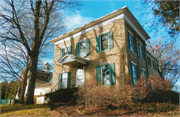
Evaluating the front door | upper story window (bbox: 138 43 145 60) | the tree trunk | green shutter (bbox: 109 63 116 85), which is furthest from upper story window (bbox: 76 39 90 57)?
upper story window (bbox: 138 43 145 60)

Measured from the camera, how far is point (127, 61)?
35.6 ft

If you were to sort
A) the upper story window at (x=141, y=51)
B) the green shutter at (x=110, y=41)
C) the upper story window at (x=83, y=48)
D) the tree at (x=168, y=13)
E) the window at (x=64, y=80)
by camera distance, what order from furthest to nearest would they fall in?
the upper story window at (x=141, y=51), the window at (x=64, y=80), the upper story window at (x=83, y=48), the green shutter at (x=110, y=41), the tree at (x=168, y=13)

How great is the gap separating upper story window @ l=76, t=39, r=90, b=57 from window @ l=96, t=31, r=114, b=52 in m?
1.14

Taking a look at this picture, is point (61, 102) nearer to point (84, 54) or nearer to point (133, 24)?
point (84, 54)

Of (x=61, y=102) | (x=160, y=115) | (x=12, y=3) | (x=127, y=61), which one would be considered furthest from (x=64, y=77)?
(x=160, y=115)

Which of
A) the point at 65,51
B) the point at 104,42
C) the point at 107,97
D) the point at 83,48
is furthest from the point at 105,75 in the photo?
the point at 65,51

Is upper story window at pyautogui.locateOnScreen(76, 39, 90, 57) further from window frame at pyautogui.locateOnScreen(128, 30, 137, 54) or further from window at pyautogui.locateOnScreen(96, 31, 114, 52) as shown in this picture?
window frame at pyautogui.locateOnScreen(128, 30, 137, 54)

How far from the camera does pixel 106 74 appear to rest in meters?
11.7

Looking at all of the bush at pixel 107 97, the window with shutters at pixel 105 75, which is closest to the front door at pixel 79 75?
the window with shutters at pixel 105 75

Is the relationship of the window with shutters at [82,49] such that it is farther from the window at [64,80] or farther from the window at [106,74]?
the window at [106,74]

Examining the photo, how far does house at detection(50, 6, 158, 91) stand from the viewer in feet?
36.9

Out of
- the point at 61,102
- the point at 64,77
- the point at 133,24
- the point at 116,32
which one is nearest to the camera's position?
the point at 61,102

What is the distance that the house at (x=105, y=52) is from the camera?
11234mm

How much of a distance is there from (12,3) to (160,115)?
12.0 metres
